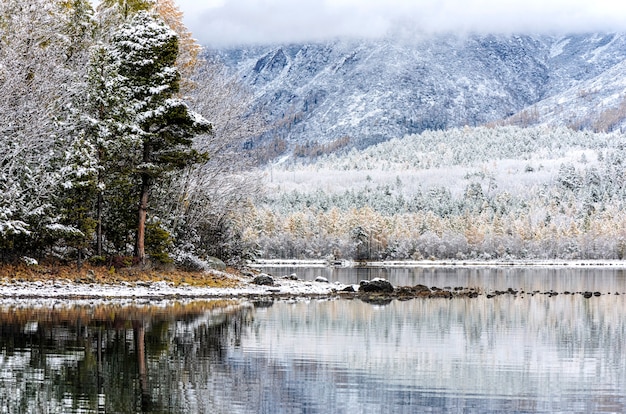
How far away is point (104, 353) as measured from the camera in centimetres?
2194

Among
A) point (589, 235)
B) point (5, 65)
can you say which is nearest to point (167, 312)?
point (5, 65)

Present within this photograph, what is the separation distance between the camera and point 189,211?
173 ft

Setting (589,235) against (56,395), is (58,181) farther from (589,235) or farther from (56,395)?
(589,235)

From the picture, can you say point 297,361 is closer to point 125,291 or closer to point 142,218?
point 125,291

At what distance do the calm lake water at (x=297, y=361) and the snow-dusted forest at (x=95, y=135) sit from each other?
7.44 metres

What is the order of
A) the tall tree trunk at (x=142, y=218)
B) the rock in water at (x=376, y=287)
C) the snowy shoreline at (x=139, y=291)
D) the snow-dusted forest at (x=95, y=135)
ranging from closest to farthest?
1. the snowy shoreline at (x=139, y=291)
2. the snow-dusted forest at (x=95, y=135)
3. the tall tree trunk at (x=142, y=218)
4. the rock in water at (x=376, y=287)

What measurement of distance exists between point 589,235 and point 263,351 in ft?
601

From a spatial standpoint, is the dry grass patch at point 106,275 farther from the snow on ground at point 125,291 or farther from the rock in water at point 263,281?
the rock in water at point 263,281

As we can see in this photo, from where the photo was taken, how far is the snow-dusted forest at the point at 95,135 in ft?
129

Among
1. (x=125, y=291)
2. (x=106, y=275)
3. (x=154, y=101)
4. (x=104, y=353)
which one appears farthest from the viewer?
(x=154, y=101)

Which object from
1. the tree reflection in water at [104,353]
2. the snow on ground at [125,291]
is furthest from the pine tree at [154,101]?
the tree reflection in water at [104,353]

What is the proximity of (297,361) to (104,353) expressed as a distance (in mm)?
4664

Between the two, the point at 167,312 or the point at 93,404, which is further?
the point at 167,312

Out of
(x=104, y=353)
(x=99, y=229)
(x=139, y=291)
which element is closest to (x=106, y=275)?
(x=99, y=229)
